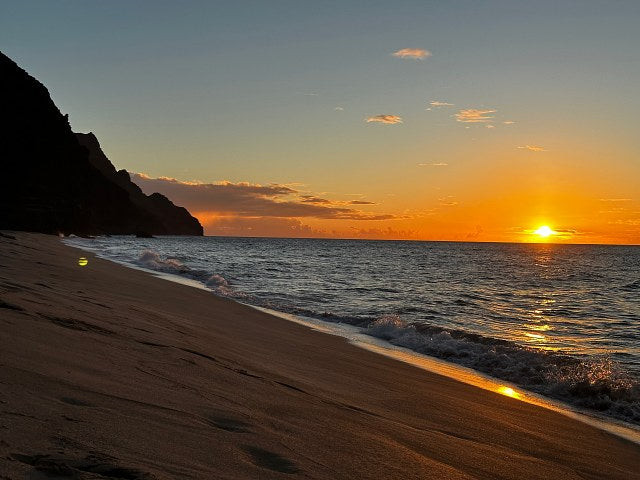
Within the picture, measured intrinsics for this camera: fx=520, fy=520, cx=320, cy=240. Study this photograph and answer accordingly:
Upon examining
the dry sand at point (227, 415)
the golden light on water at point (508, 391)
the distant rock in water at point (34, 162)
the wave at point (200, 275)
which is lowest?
the wave at point (200, 275)

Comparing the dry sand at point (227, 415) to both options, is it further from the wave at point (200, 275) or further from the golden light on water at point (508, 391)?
the wave at point (200, 275)

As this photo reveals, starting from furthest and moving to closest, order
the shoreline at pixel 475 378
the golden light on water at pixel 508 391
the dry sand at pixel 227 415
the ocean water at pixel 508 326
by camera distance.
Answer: the ocean water at pixel 508 326 < the golden light on water at pixel 508 391 < the shoreline at pixel 475 378 < the dry sand at pixel 227 415

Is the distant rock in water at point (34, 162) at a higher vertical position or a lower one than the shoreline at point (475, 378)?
higher

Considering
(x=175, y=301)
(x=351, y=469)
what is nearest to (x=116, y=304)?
(x=175, y=301)

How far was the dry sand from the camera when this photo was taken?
3.19m

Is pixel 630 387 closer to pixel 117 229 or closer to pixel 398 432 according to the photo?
pixel 398 432

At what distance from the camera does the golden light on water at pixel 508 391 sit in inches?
352

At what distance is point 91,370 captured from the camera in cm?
462

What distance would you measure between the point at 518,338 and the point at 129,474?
49.8 feet

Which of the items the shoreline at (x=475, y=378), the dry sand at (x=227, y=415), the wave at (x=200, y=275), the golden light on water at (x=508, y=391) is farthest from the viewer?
the wave at (x=200, y=275)

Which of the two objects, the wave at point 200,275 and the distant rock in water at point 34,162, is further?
the distant rock in water at point 34,162

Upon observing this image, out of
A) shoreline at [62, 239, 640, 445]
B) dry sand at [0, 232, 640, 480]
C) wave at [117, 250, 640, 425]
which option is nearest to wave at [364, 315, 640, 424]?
wave at [117, 250, 640, 425]

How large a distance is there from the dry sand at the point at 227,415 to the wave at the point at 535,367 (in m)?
1.85

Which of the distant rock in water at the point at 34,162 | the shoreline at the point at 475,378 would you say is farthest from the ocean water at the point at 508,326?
the distant rock in water at the point at 34,162
